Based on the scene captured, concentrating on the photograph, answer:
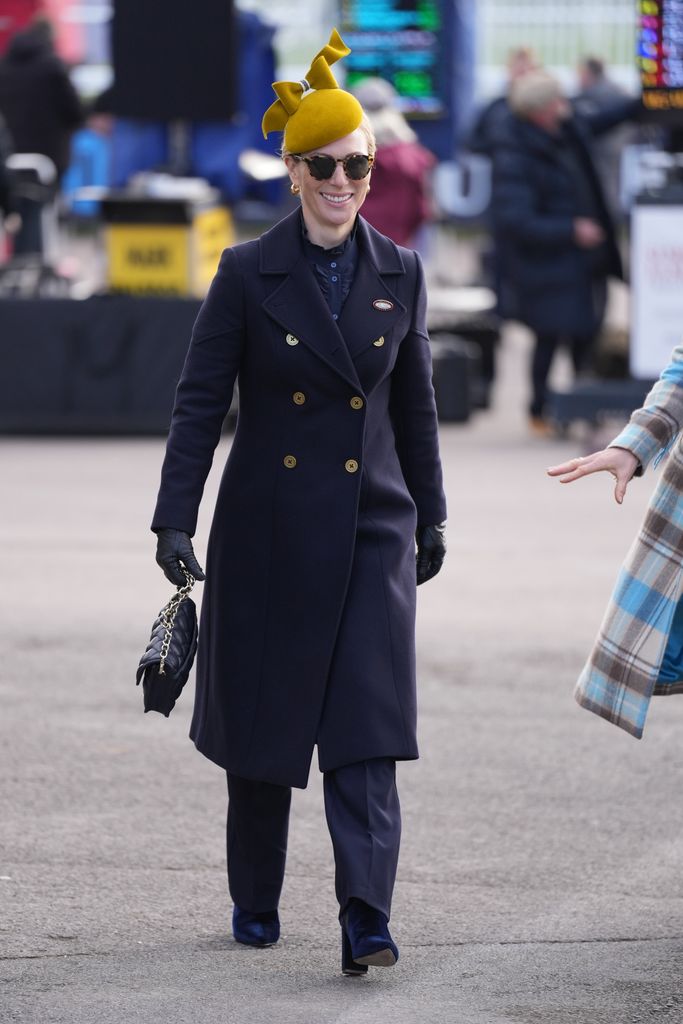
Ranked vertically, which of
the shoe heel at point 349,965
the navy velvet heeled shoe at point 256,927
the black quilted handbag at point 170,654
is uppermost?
the black quilted handbag at point 170,654

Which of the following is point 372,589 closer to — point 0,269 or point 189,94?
point 189,94

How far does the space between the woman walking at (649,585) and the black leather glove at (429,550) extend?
0.98 ft

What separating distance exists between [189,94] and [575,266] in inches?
108

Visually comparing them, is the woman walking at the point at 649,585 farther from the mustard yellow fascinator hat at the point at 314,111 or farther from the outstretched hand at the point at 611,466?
the mustard yellow fascinator hat at the point at 314,111

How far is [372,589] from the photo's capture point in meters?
4.66

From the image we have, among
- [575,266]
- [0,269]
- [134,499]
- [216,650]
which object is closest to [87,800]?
[216,650]

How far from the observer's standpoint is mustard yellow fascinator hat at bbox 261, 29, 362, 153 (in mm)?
4613

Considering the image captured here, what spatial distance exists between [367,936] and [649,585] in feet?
3.27

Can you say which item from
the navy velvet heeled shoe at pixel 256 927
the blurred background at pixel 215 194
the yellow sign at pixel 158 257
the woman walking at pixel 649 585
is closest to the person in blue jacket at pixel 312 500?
the navy velvet heeled shoe at pixel 256 927

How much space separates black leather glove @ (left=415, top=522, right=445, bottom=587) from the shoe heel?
83 centimetres

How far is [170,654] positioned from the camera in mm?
4633

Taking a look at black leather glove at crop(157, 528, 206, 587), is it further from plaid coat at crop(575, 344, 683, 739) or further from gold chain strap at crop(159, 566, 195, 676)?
plaid coat at crop(575, 344, 683, 739)

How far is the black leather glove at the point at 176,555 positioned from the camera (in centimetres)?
464

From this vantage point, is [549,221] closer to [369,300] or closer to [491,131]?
[491,131]
